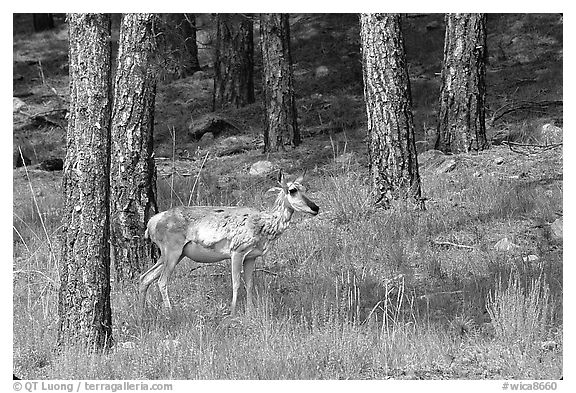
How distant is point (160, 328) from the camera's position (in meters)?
8.92

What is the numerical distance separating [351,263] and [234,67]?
32.8ft

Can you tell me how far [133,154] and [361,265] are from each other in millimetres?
3005

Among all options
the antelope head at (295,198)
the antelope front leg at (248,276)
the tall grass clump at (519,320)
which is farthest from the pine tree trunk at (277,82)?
the tall grass clump at (519,320)

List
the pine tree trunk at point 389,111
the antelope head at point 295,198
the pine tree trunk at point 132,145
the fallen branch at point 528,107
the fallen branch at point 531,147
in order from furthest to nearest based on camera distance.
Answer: the fallen branch at point 528,107
the fallen branch at point 531,147
the pine tree trunk at point 389,111
the pine tree trunk at point 132,145
the antelope head at point 295,198

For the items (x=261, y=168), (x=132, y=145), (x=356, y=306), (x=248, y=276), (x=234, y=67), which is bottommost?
(x=356, y=306)

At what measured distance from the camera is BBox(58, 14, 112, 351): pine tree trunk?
26.0 ft

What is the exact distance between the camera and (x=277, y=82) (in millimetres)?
16156

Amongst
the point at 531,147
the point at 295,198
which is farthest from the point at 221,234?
the point at 531,147

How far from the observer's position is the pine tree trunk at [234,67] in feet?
65.1

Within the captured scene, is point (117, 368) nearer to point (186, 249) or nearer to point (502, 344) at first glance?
point (186, 249)

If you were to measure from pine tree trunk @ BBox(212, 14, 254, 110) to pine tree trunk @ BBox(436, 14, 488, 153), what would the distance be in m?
6.27

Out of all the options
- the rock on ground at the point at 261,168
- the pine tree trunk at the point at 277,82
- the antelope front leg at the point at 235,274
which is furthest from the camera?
the pine tree trunk at the point at 277,82

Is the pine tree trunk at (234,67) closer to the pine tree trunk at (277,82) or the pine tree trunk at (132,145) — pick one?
the pine tree trunk at (277,82)

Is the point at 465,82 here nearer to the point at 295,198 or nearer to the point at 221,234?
the point at 295,198
